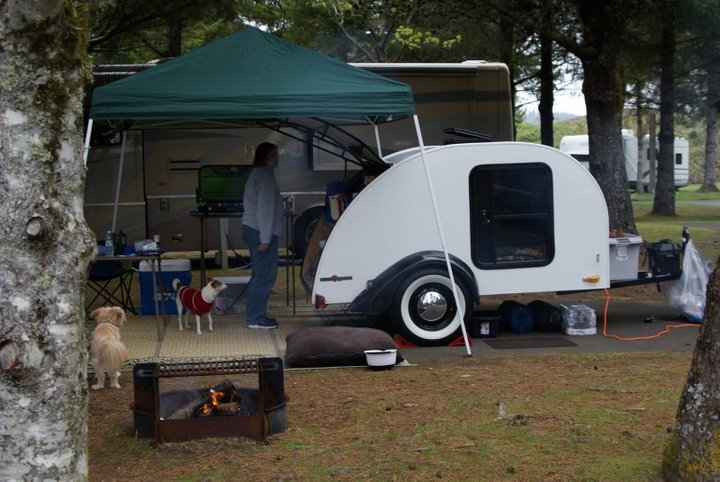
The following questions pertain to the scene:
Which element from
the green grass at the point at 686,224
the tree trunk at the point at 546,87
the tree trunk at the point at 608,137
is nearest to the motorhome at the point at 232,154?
the tree trunk at the point at 608,137

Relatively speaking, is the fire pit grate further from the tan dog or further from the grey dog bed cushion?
the grey dog bed cushion

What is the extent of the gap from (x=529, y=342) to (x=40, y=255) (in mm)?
6108

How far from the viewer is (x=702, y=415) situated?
13.9ft

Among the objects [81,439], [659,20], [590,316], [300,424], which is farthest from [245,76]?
[659,20]

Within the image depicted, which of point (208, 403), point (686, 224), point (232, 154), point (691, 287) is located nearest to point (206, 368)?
point (208, 403)

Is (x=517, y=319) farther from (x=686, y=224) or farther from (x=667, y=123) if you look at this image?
(x=667, y=123)

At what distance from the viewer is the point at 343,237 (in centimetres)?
849

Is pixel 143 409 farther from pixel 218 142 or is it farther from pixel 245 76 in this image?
pixel 218 142

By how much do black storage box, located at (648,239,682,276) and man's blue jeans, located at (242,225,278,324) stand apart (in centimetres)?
392

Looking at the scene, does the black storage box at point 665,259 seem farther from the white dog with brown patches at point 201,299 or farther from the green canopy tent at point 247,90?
the white dog with brown patches at point 201,299

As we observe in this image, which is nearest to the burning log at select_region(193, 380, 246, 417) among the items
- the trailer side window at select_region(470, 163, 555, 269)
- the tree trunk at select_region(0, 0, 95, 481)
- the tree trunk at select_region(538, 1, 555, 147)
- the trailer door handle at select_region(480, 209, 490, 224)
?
the tree trunk at select_region(0, 0, 95, 481)

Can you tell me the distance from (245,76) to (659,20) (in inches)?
416

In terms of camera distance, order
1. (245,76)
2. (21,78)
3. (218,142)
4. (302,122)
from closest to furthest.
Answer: (21,78), (245,76), (302,122), (218,142)

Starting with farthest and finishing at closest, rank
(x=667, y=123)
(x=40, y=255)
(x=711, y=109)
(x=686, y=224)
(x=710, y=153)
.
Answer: (x=710, y=153)
(x=711, y=109)
(x=667, y=123)
(x=686, y=224)
(x=40, y=255)
